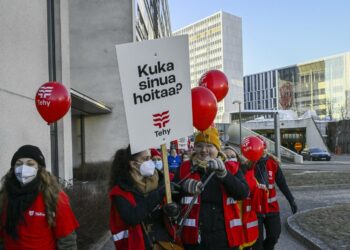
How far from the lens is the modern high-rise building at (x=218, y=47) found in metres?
100

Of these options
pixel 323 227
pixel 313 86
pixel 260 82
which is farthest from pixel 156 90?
pixel 260 82

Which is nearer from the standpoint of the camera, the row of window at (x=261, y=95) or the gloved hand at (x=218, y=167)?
the gloved hand at (x=218, y=167)

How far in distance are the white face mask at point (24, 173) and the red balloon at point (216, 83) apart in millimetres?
3036

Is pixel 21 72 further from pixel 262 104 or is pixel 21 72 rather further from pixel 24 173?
pixel 262 104

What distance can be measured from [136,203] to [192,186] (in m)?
0.44

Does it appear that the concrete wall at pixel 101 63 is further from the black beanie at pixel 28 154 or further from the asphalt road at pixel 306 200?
the black beanie at pixel 28 154

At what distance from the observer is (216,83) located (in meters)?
5.84

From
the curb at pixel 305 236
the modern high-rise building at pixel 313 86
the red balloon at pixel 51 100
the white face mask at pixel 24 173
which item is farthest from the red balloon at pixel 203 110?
the modern high-rise building at pixel 313 86

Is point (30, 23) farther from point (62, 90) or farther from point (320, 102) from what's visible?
point (320, 102)

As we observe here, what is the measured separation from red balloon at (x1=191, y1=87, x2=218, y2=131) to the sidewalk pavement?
3582mm

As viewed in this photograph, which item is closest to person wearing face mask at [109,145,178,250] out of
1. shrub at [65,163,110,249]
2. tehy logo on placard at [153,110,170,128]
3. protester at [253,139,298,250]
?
tehy logo on placard at [153,110,170,128]

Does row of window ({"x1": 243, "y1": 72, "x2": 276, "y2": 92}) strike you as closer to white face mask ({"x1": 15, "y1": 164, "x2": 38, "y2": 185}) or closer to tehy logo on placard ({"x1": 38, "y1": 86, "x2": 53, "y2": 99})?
tehy logo on placard ({"x1": 38, "y1": 86, "x2": 53, "y2": 99})

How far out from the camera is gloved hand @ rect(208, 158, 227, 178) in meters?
3.42

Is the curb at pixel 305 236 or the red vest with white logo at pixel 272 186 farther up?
the red vest with white logo at pixel 272 186
